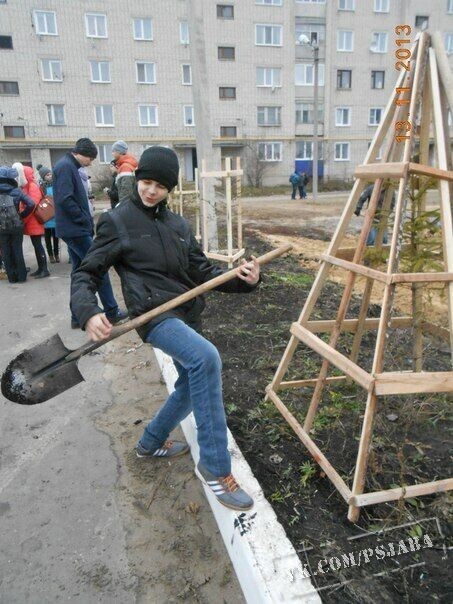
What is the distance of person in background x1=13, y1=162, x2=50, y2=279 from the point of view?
7246 mm

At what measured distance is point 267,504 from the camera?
2.19 meters

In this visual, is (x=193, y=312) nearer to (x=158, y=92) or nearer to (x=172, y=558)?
(x=172, y=558)

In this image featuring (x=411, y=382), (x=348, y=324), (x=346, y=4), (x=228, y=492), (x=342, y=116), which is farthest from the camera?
(x=342, y=116)

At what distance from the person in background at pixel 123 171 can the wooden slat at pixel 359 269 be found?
3907mm

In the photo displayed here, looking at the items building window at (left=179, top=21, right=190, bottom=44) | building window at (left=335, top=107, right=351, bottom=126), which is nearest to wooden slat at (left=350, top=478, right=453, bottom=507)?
building window at (left=179, top=21, right=190, bottom=44)

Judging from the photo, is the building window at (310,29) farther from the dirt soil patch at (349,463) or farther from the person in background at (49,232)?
the dirt soil patch at (349,463)

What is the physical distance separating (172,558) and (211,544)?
20 centimetres

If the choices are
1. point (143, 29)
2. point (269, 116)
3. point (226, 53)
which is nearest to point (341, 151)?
point (269, 116)

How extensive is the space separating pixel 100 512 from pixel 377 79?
126 ft

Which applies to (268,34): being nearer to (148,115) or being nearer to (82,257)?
(148,115)

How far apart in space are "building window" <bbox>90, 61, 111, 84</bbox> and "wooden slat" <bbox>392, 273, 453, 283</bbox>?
31.8m

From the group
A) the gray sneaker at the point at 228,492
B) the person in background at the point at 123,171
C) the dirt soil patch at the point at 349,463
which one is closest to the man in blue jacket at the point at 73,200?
the person in background at the point at 123,171

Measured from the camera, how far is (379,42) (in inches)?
1318

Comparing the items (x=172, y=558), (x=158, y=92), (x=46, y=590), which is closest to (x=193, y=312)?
(x=172, y=558)
